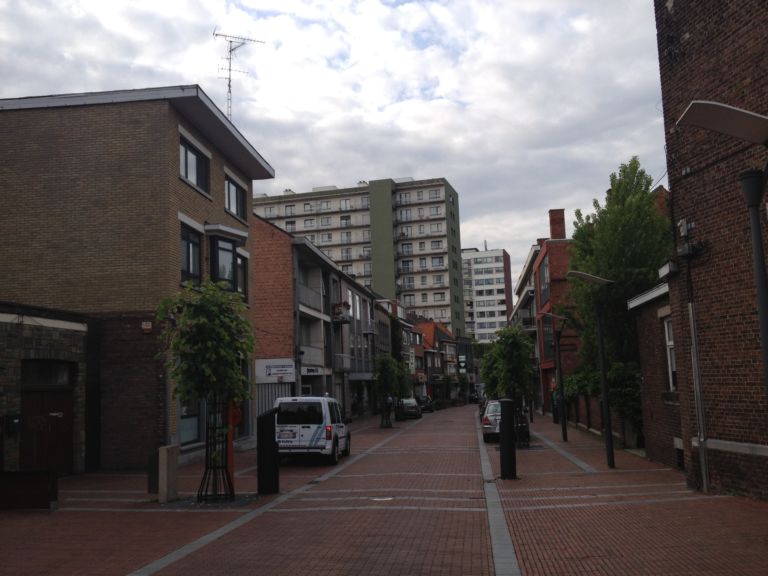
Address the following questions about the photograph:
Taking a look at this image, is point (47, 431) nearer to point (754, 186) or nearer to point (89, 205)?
point (89, 205)

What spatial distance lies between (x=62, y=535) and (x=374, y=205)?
86834 millimetres

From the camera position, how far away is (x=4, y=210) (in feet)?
65.4

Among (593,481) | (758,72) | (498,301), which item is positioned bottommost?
(593,481)

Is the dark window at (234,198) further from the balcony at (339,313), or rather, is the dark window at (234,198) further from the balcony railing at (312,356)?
the balcony at (339,313)

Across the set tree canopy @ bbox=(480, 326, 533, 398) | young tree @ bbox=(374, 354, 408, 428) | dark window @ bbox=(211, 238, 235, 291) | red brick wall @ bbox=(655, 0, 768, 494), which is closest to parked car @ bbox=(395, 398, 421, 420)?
A: young tree @ bbox=(374, 354, 408, 428)

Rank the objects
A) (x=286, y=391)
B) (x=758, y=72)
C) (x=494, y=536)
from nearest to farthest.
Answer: (x=494, y=536)
(x=758, y=72)
(x=286, y=391)

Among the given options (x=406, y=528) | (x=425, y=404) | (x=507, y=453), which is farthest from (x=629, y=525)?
(x=425, y=404)

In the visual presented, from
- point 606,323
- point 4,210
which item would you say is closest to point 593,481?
point 606,323

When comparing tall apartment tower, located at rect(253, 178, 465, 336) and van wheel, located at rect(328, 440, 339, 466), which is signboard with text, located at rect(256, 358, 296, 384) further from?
tall apartment tower, located at rect(253, 178, 465, 336)

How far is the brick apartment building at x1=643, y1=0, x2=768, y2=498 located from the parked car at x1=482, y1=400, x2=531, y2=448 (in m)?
10.8

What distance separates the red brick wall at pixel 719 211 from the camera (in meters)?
11.4

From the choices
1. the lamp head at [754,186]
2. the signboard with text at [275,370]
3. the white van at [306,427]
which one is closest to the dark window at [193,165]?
the white van at [306,427]

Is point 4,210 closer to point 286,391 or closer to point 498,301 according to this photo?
point 286,391

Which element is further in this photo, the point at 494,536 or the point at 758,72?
the point at 758,72
